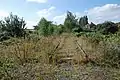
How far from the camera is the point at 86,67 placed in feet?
32.7

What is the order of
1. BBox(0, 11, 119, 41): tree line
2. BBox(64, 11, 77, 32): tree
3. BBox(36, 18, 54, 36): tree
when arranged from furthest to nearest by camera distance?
1. BBox(64, 11, 77, 32): tree
2. BBox(36, 18, 54, 36): tree
3. BBox(0, 11, 119, 41): tree line

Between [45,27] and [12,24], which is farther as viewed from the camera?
[45,27]

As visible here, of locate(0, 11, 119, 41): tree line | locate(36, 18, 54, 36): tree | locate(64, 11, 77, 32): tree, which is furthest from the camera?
locate(64, 11, 77, 32): tree

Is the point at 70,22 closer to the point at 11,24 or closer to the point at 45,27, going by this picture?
the point at 45,27

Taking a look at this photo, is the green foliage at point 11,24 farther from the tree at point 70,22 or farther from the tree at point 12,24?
the tree at point 70,22

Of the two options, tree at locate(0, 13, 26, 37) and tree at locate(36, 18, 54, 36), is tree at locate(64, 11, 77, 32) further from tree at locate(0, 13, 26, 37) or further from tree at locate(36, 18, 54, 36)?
tree at locate(0, 13, 26, 37)

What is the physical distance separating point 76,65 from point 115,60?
1.79m

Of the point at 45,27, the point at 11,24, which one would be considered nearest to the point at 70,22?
the point at 45,27

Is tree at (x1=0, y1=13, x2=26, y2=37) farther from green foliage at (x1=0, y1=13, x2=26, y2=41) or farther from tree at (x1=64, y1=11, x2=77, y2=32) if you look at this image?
tree at (x1=64, y1=11, x2=77, y2=32)

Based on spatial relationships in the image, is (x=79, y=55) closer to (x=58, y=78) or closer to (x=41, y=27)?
(x=58, y=78)

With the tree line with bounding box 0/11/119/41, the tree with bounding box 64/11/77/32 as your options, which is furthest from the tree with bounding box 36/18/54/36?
the tree with bounding box 64/11/77/32

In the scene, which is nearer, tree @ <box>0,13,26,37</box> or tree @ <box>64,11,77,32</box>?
tree @ <box>0,13,26,37</box>

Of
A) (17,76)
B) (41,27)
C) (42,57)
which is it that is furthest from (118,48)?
(41,27)

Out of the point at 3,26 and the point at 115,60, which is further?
the point at 3,26
